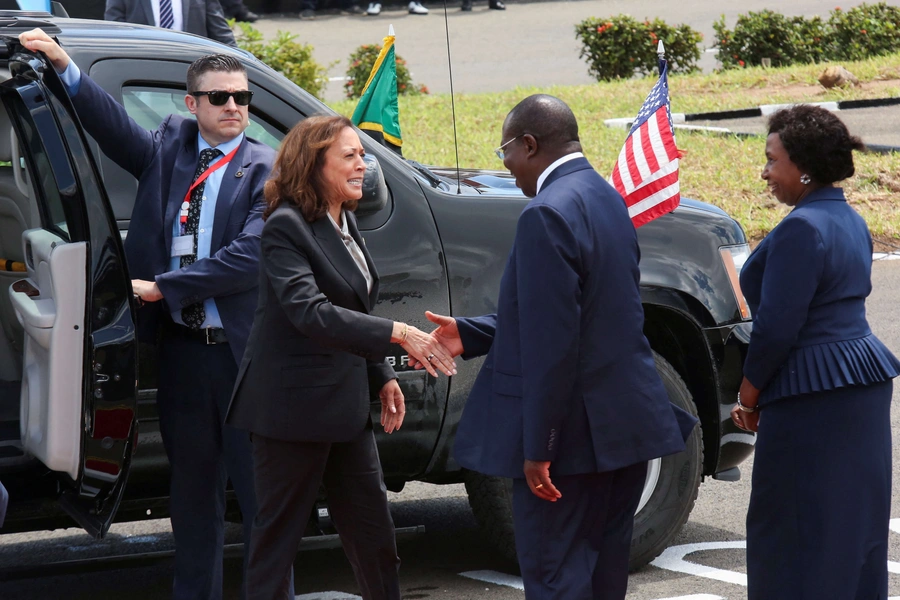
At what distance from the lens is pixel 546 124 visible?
3244mm

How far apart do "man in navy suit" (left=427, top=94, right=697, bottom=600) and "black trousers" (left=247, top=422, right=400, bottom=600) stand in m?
0.46

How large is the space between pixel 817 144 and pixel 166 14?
517 cm

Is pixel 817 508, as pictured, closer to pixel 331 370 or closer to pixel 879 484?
pixel 879 484

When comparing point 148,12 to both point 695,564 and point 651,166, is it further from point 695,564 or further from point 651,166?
point 695,564

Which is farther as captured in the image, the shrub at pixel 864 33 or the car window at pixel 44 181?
the shrub at pixel 864 33

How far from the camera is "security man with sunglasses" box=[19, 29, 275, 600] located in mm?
3803

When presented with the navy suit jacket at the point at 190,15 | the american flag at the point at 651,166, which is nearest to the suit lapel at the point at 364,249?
the american flag at the point at 651,166

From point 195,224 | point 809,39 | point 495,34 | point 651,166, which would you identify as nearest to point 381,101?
point 651,166

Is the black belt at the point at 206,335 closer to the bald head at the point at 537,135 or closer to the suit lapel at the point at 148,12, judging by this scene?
the bald head at the point at 537,135

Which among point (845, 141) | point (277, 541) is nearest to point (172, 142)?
point (277, 541)

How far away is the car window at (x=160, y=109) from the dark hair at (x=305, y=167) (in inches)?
24.7

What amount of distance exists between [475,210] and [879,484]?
1639 millimetres

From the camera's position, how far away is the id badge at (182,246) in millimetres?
3830

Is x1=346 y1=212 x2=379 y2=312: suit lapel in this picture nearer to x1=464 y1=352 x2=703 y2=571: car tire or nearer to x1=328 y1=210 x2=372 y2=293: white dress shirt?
x1=328 y1=210 x2=372 y2=293: white dress shirt
